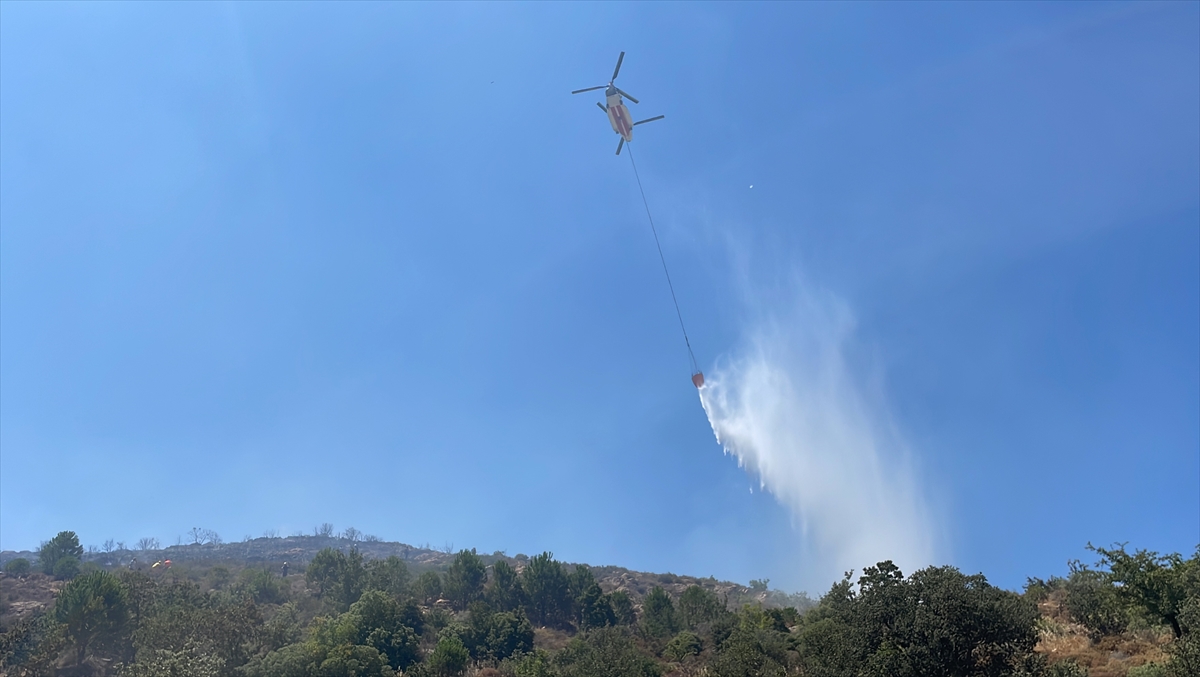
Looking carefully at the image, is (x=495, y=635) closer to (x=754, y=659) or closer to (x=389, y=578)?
(x=389, y=578)

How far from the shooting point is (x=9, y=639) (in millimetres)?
48500

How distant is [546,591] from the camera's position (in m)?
99.3

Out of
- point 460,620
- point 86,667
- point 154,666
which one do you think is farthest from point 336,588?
point 154,666

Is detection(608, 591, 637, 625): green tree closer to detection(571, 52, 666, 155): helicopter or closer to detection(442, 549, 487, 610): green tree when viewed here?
detection(442, 549, 487, 610): green tree

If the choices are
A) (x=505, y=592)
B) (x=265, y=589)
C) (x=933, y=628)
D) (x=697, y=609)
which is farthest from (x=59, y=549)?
(x=933, y=628)

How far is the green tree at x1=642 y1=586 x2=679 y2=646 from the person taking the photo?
3115 inches

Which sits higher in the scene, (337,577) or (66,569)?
(337,577)

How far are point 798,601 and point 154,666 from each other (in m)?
86.8

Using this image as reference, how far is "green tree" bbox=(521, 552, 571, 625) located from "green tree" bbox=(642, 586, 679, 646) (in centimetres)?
1510

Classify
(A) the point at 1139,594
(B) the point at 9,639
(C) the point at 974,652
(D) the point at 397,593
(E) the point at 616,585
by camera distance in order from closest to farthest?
(C) the point at 974,652
(A) the point at 1139,594
(B) the point at 9,639
(D) the point at 397,593
(E) the point at 616,585

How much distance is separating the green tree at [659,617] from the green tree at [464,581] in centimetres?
2725

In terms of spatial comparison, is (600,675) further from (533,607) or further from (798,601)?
(798,601)

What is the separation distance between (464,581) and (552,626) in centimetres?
1559

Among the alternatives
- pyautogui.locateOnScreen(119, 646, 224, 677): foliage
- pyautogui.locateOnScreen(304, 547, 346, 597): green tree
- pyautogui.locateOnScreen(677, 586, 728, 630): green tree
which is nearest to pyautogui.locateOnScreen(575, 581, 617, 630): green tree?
pyautogui.locateOnScreen(677, 586, 728, 630): green tree
